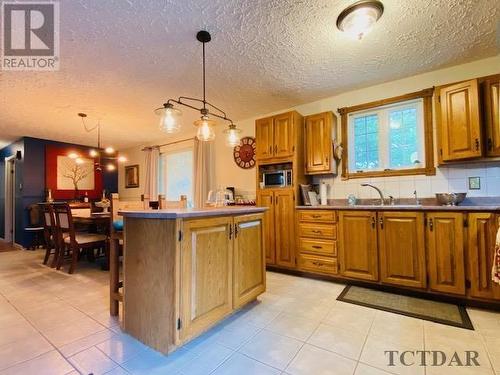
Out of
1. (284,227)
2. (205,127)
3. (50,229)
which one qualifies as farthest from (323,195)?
(50,229)

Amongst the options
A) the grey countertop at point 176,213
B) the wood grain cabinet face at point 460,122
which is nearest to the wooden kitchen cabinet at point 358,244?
the wood grain cabinet face at point 460,122

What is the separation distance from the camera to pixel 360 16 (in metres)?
1.83

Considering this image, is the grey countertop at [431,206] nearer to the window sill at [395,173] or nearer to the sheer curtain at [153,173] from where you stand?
the window sill at [395,173]

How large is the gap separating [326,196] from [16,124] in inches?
218

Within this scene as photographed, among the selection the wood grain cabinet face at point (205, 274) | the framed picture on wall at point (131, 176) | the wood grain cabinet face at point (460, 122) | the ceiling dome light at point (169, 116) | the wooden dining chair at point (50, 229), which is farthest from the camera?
the framed picture on wall at point (131, 176)

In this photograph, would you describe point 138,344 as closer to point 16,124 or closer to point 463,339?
point 463,339

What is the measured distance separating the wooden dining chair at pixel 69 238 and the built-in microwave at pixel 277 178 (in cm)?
253

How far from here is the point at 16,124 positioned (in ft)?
14.3

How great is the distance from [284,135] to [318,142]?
48cm

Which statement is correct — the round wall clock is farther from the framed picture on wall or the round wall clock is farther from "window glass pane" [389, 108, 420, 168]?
the framed picture on wall

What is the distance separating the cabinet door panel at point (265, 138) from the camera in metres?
3.48

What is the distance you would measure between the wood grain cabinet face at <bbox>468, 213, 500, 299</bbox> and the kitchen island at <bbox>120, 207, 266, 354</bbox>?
2076 millimetres

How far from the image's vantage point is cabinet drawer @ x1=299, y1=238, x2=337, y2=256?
2.89 m

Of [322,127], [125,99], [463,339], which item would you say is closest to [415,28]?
[322,127]
